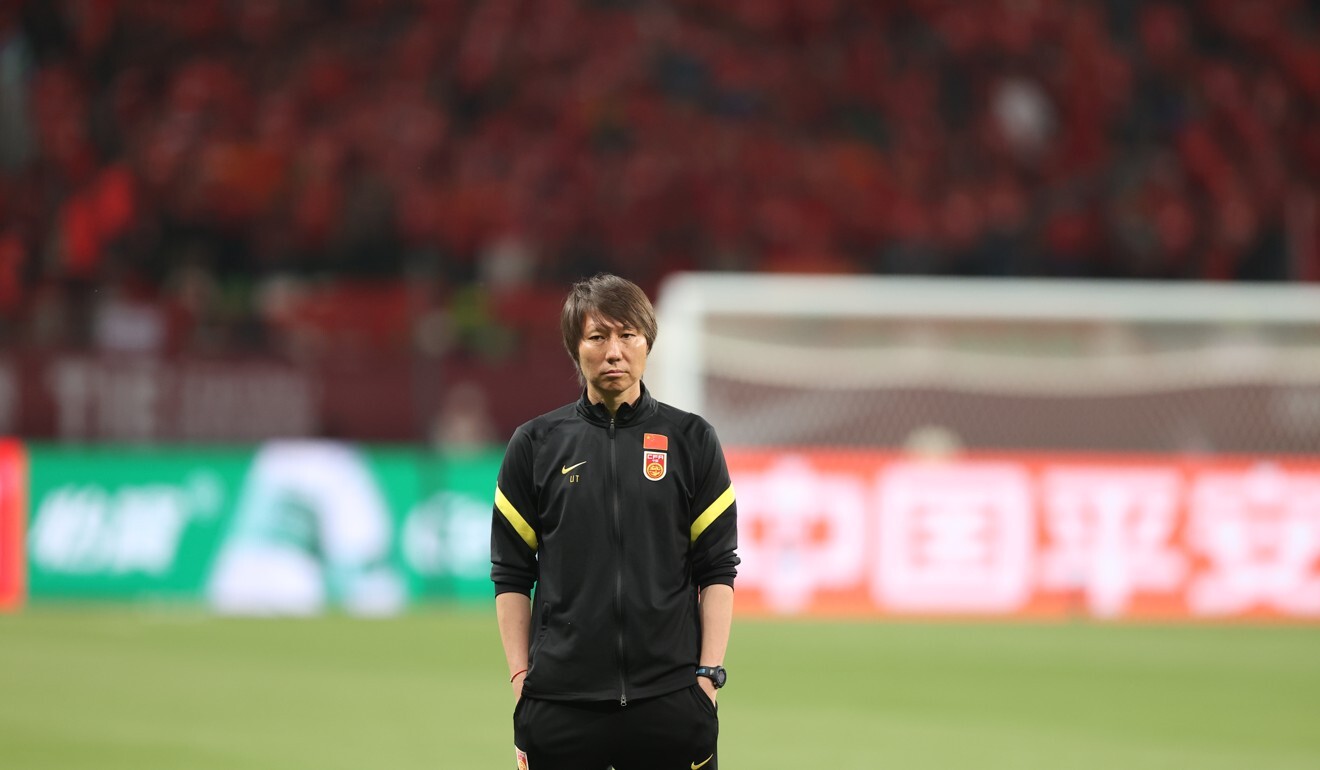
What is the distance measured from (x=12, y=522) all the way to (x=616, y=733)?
11472 mm

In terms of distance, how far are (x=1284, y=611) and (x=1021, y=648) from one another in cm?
331

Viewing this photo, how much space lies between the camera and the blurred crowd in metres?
17.2

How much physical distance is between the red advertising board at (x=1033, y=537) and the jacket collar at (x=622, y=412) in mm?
10221

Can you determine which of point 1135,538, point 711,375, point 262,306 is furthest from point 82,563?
point 1135,538

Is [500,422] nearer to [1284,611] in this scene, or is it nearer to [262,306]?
[262,306]

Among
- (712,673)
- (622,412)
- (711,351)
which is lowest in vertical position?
(712,673)

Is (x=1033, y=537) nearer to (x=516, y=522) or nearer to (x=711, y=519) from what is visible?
(x=711, y=519)

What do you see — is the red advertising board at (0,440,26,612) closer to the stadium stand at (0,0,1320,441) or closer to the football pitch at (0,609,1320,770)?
the football pitch at (0,609,1320,770)

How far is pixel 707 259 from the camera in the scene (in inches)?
728

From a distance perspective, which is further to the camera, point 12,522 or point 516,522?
point 12,522

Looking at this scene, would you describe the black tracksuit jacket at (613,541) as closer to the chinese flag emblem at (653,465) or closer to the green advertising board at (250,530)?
the chinese flag emblem at (653,465)

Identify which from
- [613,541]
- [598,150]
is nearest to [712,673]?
[613,541]

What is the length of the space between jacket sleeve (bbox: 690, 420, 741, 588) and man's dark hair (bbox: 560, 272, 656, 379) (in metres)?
0.26

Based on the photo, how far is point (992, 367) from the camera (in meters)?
15.5
